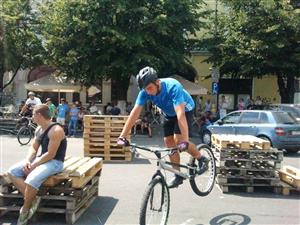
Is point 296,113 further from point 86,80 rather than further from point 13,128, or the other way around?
point 13,128

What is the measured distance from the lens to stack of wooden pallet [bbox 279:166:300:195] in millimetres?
8945

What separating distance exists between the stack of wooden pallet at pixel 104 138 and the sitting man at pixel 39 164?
647 cm

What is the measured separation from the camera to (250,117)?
1752 cm

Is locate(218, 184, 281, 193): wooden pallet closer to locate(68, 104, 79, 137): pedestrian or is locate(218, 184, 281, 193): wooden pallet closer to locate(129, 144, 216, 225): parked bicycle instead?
locate(129, 144, 216, 225): parked bicycle

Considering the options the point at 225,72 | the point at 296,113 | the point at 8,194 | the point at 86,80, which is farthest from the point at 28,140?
the point at 225,72

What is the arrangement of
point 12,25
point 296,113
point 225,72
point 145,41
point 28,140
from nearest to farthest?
point 28,140
point 296,113
point 145,41
point 12,25
point 225,72

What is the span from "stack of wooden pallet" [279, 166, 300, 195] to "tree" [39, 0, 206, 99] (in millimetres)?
13346

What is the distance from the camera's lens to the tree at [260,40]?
25.5 meters

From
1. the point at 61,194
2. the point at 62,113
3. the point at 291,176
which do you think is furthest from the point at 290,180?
the point at 62,113

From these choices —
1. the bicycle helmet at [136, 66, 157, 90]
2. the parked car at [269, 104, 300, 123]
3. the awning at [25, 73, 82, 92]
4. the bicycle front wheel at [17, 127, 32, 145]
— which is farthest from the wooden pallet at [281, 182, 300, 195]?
the awning at [25, 73, 82, 92]

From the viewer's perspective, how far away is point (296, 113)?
19016 mm

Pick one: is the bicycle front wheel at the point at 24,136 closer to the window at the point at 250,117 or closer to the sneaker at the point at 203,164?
the window at the point at 250,117

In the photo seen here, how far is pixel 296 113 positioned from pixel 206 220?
1274 centimetres

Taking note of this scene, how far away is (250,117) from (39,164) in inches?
462
